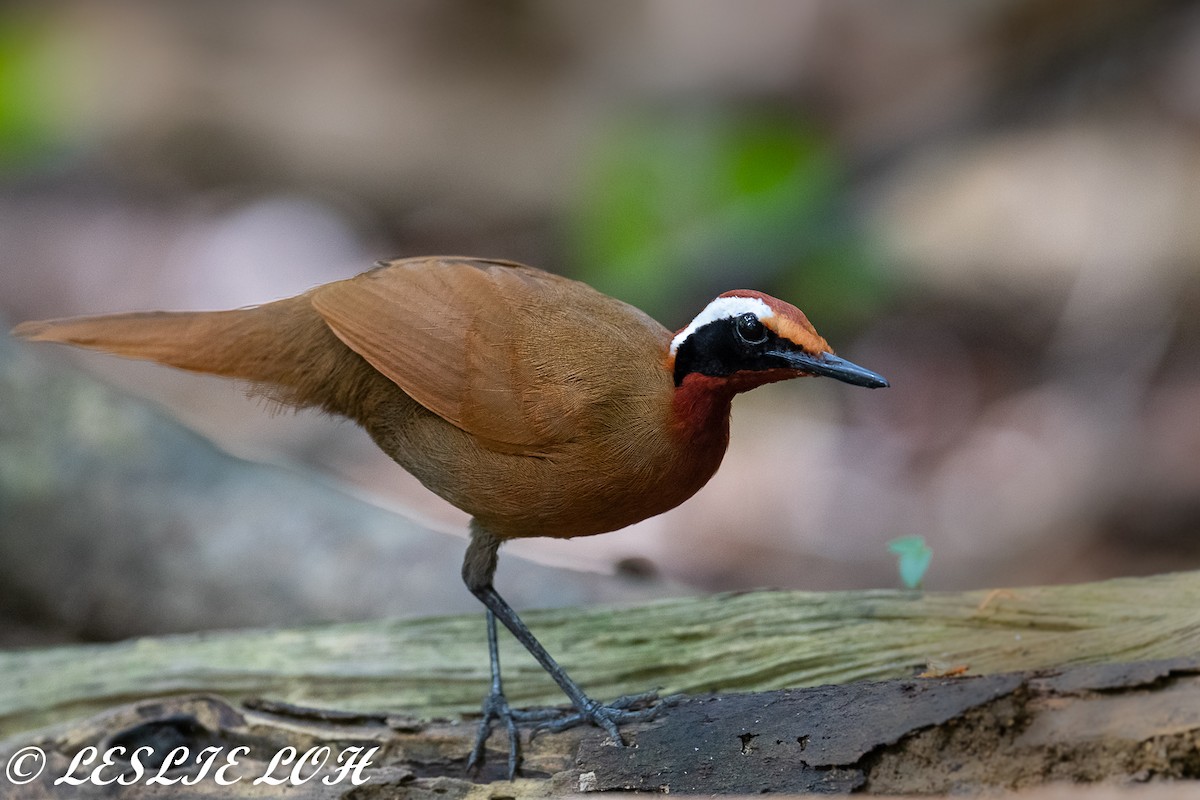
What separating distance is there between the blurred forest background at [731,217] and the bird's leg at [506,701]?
1303 millimetres

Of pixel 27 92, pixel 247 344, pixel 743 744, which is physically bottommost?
pixel 743 744

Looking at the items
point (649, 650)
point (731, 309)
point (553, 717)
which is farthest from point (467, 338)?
point (649, 650)

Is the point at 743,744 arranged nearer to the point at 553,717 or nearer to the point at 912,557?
the point at 553,717

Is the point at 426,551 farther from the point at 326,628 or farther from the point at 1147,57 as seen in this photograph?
the point at 1147,57

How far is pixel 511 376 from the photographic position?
3666 mm

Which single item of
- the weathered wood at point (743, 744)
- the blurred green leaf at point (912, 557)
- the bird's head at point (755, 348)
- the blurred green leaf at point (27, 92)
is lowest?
the weathered wood at point (743, 744)

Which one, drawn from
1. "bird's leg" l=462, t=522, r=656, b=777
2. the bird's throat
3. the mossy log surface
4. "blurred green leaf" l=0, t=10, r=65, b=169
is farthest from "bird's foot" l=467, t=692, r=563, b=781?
"blurred green leaf" l=0, t=10, r=65, b=169

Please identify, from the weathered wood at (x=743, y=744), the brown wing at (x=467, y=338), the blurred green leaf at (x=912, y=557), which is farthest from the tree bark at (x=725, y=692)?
the brown wing at (x=467, y=338)

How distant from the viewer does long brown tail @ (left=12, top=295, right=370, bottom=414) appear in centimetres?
393

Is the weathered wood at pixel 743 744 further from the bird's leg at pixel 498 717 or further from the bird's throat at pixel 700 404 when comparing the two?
the bird's throat at pixel 700 404

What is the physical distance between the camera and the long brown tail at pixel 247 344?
3928mm

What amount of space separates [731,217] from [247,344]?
4168mm

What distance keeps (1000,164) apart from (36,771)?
698cm

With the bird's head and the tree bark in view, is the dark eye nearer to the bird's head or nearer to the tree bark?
the bird's head
